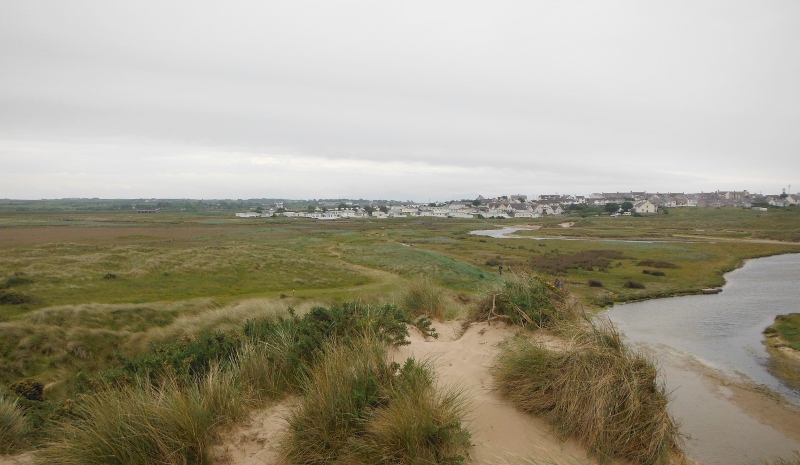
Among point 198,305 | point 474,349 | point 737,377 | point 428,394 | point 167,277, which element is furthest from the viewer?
point 167,277

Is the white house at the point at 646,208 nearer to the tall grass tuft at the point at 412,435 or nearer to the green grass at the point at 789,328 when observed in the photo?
the green grass at the point at 789,328

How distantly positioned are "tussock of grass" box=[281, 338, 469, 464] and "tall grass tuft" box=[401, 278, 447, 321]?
5901 mm

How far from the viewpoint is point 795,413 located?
11461mm

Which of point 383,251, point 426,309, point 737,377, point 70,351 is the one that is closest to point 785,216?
point 383,251

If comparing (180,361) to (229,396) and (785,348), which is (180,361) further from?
(785,348)

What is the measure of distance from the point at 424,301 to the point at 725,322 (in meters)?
18.3

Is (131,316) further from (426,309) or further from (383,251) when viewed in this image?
(383,251)

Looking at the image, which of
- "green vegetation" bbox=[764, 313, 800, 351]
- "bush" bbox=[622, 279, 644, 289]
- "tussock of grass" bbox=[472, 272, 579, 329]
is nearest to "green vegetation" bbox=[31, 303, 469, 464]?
"tussock of grass" bbox=[472, 272, 579, 329]

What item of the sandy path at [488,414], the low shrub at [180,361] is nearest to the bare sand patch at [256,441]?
the low shrub at [180,361]

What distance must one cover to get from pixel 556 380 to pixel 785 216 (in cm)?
11772

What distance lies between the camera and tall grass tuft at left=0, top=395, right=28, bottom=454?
18.2 ft

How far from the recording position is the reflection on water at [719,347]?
A: 9477 millimetres

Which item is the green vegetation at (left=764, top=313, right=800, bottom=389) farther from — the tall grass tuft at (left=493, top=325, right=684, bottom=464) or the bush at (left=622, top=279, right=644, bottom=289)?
the tall grass tuft at (left=493, top=325, right=684, bottom=464)

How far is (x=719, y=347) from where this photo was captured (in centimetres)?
1723
